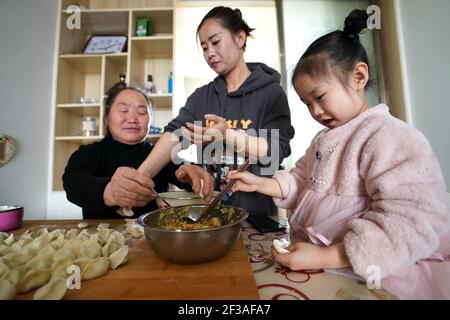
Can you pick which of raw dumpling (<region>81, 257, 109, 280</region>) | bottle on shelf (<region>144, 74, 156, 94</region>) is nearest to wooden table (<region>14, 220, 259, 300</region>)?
raw dumpling (<region>81, 257, 109, 280</region>)

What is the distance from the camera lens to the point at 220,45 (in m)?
0.93

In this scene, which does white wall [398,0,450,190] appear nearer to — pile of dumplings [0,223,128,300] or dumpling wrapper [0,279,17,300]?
pile of dumplings [0,223,128,300]

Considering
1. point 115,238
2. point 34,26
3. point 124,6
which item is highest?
point 124,6

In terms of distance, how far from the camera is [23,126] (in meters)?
1.50

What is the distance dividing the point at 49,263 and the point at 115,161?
2.24ft

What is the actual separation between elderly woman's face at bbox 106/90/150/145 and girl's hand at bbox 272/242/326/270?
2.95 feet

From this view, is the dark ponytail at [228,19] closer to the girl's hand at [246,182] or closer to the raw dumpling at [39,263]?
the girl's hand at [246,182]

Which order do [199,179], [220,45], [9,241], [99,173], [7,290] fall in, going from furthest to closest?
[99,173] < [220,45] < [199,179] < [9,241] < [7,290]

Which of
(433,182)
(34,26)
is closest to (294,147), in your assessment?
(433,182)

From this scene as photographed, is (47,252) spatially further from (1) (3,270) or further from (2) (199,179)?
(2) (199,179)

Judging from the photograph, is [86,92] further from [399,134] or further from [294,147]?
[399,134]

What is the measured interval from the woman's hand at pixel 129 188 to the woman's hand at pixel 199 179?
154mm

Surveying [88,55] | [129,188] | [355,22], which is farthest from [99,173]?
[88,55]

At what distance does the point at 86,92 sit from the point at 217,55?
1.65m
